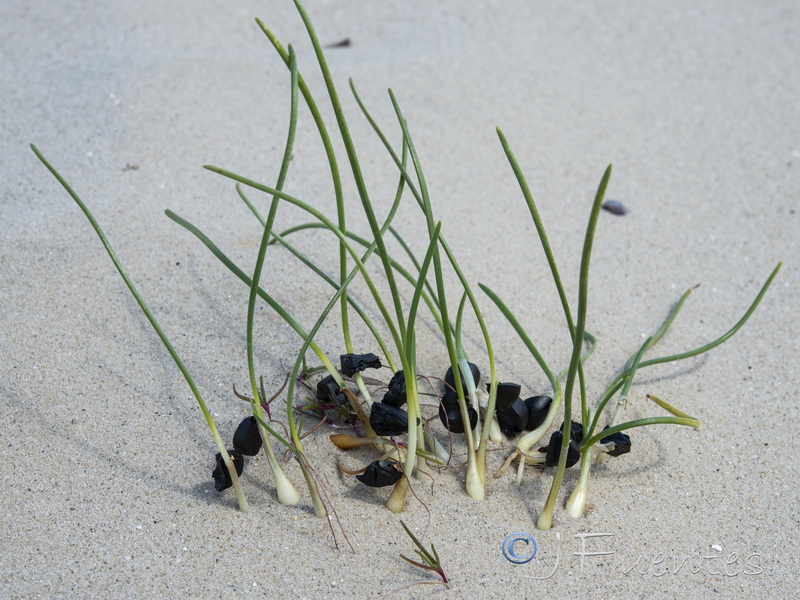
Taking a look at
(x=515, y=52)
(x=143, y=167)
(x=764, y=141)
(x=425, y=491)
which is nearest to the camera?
(x=425, y=491)

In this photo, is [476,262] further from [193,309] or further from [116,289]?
[116,289]

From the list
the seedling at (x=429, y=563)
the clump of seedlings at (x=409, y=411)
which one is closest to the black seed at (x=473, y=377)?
the clump of seedlings at (x=409, y=411)

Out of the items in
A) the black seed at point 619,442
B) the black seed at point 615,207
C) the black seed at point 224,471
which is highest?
the black seed at point 615,207

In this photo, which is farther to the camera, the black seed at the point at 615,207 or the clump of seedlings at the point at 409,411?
the black seed at the point at 615,207

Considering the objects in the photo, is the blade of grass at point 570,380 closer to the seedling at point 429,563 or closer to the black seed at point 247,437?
the seedling at point 429,563

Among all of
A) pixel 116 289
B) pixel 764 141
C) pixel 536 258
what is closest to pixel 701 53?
pixel 764 141
